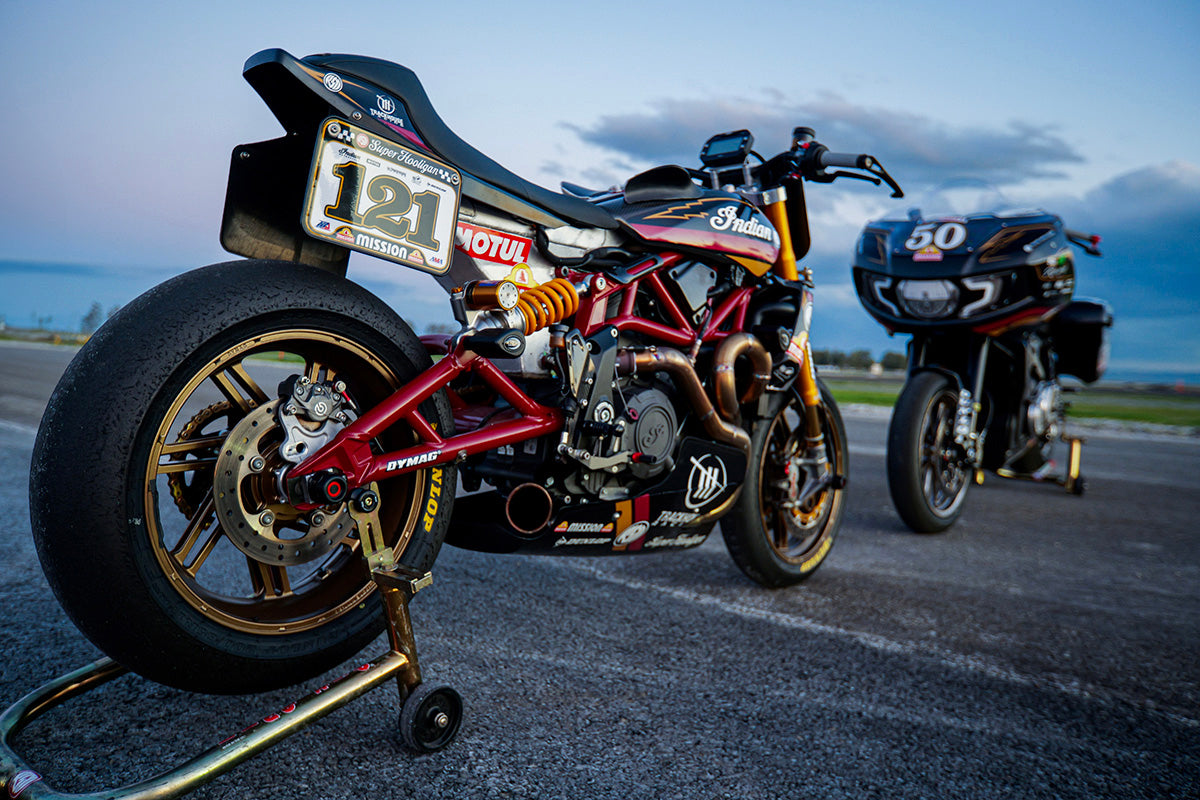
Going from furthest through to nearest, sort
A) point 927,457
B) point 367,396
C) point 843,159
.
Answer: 1. point 927,457
2. point 843,159
3. point 367,396

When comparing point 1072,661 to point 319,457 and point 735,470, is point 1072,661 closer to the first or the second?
point 735,470

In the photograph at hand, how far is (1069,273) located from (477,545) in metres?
4.61

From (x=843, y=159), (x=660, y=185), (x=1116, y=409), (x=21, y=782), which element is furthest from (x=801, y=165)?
(x=1116, y=409)

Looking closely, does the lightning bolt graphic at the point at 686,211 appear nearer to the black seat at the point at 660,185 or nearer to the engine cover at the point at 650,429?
the black seat at the point at 660,185

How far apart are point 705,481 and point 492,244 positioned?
1.13 metres

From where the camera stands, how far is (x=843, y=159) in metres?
3.37

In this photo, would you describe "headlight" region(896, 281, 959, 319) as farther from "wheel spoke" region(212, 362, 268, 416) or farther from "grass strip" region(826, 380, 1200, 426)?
"grass strip" region(826, 380, 1200, 426)

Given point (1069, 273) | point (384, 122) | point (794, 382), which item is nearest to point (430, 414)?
point (384, 122)

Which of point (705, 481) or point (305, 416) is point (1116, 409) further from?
point (305, 416)

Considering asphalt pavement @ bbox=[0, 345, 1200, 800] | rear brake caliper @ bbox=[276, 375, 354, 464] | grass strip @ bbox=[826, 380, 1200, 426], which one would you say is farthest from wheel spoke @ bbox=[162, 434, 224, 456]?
grass strip @ bbox=[826, 380, 1200, 426]

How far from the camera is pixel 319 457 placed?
5.82 feet

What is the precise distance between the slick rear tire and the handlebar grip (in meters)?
2.14

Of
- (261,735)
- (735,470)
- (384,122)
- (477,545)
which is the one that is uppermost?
(384,122)

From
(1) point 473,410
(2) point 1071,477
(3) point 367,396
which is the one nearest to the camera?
(3) point 367,396
